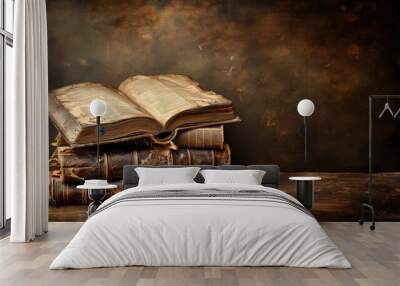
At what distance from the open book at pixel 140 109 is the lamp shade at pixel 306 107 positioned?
90 centimetres

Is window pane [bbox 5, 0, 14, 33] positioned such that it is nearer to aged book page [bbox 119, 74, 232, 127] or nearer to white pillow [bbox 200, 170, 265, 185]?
aged book page [bbox 119, 74, 232, 127]

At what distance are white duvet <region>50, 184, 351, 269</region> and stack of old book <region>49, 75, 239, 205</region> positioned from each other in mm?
2791

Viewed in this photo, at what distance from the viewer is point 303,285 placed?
422cm

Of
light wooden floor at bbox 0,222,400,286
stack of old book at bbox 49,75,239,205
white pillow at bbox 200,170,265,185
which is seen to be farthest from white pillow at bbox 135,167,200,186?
light wooden floor at bbox 0,222,400,286

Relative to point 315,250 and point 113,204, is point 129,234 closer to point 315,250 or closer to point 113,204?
point 113,204

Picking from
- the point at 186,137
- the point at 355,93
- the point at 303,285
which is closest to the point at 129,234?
the point at 303,285

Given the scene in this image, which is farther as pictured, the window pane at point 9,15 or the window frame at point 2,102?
the window pane at point 9,15

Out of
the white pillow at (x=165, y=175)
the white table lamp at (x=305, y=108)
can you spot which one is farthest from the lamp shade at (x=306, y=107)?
the white pillow at (x=165, y=175)

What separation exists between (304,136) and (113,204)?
11.1 feet

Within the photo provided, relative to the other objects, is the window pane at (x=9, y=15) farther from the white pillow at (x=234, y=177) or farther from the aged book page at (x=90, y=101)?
the white pillow at (x=234, y=177)

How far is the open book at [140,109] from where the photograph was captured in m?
7.67

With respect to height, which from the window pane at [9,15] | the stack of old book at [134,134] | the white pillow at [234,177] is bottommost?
the white pillow at [234,177]

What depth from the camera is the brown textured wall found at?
25.9 feet

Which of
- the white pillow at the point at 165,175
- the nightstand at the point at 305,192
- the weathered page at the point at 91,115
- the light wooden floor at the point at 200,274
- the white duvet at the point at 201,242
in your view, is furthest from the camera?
the weathered page at the point at 91,115
